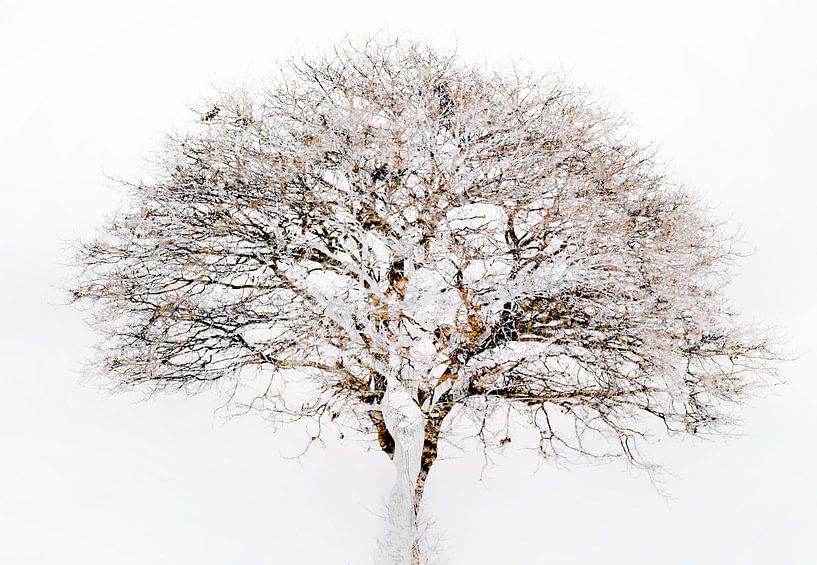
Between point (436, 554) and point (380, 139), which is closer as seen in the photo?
point (380, 139)

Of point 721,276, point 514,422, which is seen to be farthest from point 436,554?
point 721,276

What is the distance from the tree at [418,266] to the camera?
942 cm

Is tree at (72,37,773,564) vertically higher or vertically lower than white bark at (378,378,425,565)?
higher

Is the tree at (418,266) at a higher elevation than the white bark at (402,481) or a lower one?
higher

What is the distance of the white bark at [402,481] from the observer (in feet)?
33.3

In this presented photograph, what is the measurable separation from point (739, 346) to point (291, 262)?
694 centimetres

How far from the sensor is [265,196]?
33.1 ft

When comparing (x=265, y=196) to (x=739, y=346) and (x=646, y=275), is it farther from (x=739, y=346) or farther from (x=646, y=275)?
(x=739, y=346)

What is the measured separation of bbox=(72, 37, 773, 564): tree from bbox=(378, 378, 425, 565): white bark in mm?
28

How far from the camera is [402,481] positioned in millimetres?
10328

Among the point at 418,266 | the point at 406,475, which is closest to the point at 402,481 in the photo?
the point at 406,475

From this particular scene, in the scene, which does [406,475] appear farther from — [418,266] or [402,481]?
[418,266]

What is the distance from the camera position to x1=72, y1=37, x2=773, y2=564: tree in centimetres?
942

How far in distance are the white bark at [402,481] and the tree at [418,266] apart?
0.09 feet
